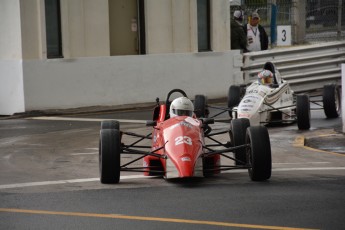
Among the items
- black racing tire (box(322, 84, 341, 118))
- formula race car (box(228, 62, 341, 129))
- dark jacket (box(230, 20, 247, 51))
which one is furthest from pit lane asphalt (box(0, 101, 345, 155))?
dark jacket (box(230, 20, 247, 51))

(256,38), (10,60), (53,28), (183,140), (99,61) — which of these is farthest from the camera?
(256,38)

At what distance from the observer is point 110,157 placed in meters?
12.7

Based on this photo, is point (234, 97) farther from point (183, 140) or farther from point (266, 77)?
point (183, 140)

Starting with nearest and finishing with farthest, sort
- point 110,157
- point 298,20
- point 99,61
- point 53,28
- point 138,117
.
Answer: point 110,157 < point 138,117 < point 53,28 < point 99,61 < point 298,20

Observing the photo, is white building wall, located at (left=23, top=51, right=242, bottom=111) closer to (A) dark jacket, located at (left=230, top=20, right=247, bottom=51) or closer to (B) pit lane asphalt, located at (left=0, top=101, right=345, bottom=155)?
(B) pit lane asphalt, located at (left=0, top=101, right=345, bottom=155)

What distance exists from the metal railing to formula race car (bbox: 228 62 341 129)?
15.7ft

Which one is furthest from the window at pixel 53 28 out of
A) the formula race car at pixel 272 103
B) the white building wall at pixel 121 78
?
the formula race car at pixel 272 103

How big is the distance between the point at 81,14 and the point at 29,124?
153 inches

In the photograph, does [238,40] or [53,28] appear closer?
[53,28]

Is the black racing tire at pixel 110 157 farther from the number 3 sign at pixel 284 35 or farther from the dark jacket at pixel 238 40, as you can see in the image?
the number 3 sign at pixel 284 35

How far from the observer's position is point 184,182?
42.7 feet

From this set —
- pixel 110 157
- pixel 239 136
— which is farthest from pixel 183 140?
pixel 239 136

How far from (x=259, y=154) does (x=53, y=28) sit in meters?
12.4

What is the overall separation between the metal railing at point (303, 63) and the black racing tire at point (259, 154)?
14.0 meters
